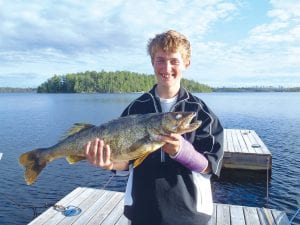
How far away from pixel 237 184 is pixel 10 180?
12.1m

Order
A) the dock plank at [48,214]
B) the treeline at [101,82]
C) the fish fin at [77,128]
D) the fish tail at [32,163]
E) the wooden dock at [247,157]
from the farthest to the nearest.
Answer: the treeline at [101,82] < the wooden dock at [247,157] < the dock plank at [48,214] < the fish tail at [32,163] < the fish fin at [77,128]

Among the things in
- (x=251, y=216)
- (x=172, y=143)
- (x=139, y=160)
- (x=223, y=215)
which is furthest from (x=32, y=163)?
(x=251, y=216)

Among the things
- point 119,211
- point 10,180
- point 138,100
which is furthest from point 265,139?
point 138,100

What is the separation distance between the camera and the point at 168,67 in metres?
3.63

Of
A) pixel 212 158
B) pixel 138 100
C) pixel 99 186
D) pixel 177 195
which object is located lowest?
pixel 99 186

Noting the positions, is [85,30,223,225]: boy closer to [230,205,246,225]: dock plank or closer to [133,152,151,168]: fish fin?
[133,152,151,168]: fish fin

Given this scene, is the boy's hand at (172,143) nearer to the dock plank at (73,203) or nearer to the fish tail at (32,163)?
the fish tail at (32,163)

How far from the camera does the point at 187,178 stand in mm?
3547

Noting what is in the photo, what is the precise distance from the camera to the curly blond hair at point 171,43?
3.60 meters

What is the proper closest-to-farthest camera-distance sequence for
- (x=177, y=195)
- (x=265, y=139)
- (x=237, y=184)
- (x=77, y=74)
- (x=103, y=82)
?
1. (x=177, y=195)
2. (x=237, y=184)
3. (x=265, y=139)
4. (x=103, y=82)
5. (x=77, y=74)

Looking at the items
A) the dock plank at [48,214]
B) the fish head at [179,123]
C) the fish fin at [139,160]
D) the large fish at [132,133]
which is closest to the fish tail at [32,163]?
the large fish at [132,133]

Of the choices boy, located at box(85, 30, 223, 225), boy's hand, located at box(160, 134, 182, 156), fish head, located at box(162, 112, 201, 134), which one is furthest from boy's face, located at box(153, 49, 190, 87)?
boy's hand, located at box(160, 134, 182, 156)

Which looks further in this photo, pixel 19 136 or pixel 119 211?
pixel 19 136

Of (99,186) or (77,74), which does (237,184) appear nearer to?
(99,186)
